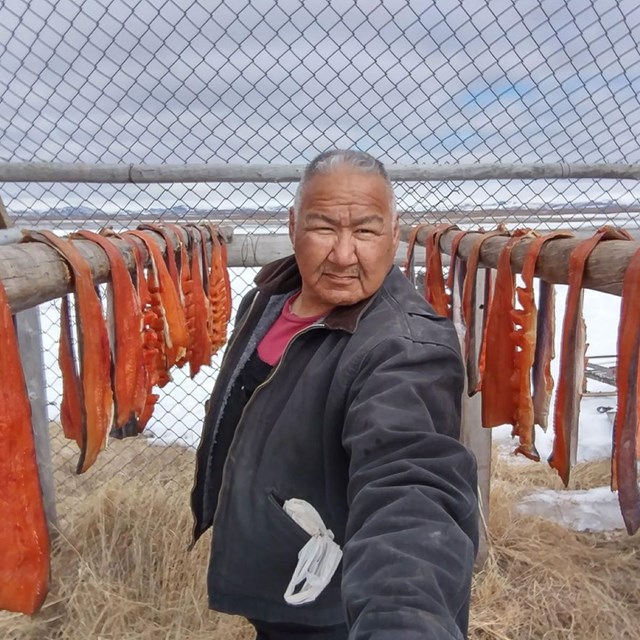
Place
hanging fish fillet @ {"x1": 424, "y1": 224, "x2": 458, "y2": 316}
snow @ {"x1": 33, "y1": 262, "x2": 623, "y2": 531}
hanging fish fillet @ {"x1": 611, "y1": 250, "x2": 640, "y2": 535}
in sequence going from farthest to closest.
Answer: snow @ {"x1": 33, "y1": 262, "x2": 623, "y2": 531}
hanging fish fillet @ {"x1": 424, "y1": 224, "x2": 458, "y2": 316}
hanging fish fillet @ {"x1": 611, "y1": 250, "x2": 640, "y2": 535}

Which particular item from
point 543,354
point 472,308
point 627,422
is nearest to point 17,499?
point 627,422

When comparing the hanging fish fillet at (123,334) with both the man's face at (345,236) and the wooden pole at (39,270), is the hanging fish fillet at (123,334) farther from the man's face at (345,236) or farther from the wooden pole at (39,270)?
the man's face at (345,236)

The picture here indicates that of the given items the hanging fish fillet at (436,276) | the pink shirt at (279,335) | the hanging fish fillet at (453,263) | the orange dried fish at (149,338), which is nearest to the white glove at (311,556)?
the pink shirt at (279,335)

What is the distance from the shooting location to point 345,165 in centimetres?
152

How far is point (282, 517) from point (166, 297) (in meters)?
1.04

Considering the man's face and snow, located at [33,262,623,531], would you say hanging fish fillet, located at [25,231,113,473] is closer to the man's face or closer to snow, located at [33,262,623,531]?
the man's face

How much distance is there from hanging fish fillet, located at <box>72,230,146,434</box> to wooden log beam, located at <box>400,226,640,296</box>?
1214 millimetres

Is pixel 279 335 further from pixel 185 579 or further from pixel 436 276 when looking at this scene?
pixel 185 579

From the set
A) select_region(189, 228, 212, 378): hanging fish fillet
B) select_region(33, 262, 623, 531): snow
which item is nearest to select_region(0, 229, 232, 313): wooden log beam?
select_region(189, 228, 212, 378): hanging fish fillet

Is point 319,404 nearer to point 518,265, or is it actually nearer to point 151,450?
point 518,265

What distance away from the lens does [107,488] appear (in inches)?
158

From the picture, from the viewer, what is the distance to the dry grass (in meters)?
3.17

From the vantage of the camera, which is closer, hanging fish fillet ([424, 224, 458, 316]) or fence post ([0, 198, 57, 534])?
hanging fish fillet ([424, 224, 458, 316])

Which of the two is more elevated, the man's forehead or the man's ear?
the man's forehead
